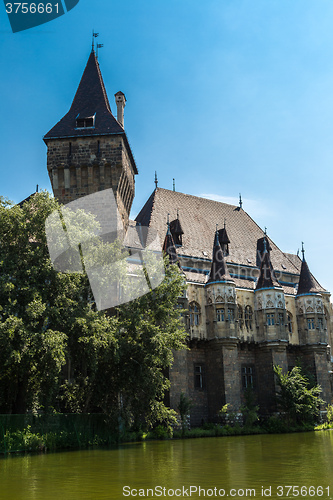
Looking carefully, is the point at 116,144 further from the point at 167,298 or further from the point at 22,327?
the point at 22,327

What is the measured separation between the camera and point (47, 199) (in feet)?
76.1

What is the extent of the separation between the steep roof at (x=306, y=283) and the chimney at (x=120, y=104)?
59.2 ft

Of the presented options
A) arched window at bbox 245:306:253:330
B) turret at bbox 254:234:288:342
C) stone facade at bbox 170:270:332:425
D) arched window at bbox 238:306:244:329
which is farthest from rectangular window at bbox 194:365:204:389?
turret at bbox 254:234:288:342

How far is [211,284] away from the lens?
37062mm

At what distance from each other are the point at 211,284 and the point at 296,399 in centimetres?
944

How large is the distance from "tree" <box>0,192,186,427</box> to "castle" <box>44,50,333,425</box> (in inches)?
323

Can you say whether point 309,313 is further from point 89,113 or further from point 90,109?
point 90,109

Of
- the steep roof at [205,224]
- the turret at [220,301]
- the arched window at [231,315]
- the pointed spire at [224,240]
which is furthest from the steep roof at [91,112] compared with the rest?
the arched window at [231,315]

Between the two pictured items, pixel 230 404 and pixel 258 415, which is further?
pixel 258 415

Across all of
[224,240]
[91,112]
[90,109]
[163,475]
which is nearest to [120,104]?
[90,109]

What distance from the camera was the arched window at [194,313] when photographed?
36531 mm

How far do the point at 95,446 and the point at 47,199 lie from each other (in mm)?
10725

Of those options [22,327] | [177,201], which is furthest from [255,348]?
[22,327]

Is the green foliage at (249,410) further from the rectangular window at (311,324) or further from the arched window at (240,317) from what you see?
the rectangular window at (311,324)
